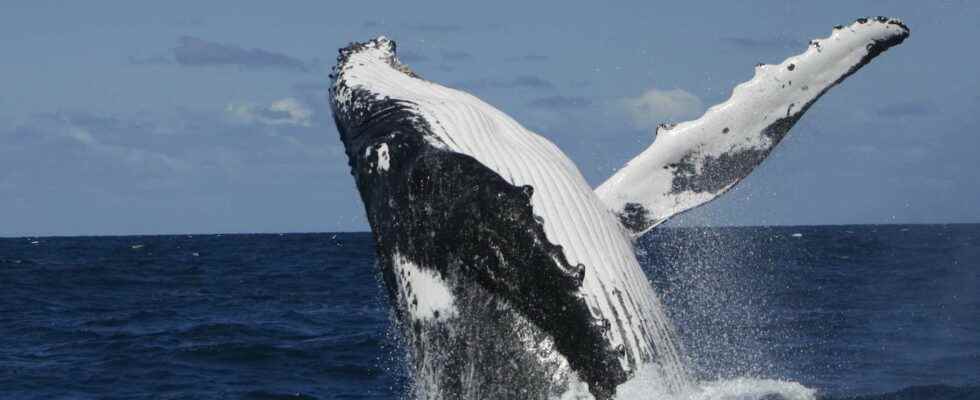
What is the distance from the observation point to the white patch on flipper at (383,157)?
14.0 ft

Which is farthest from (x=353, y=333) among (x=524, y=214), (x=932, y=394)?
(x=524, y=214)

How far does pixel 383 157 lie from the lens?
169 inches

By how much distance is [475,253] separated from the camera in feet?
12.5

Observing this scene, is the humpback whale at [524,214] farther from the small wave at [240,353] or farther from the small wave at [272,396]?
the small wave at [240,353]

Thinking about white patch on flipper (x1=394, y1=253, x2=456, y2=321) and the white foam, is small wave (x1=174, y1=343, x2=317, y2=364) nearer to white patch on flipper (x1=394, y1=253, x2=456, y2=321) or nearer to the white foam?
the white foam

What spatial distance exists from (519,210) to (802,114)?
2062mm

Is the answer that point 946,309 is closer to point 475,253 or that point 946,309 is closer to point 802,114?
point 802,114

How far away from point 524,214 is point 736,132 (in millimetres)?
1904

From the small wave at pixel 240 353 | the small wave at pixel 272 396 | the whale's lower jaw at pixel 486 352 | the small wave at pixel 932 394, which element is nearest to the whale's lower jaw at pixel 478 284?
the whale's lower jaw at pixel 486 352

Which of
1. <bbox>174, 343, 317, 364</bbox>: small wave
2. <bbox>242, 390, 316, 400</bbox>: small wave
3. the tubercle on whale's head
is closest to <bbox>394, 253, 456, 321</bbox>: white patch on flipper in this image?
the tubercle on whale's head

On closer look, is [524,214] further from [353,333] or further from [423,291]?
[353,333]

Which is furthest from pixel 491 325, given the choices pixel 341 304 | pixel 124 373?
pixel 341 304

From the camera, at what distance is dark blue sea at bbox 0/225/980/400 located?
1202cm

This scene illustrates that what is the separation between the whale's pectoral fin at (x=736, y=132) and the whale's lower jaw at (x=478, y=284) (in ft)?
4.00
